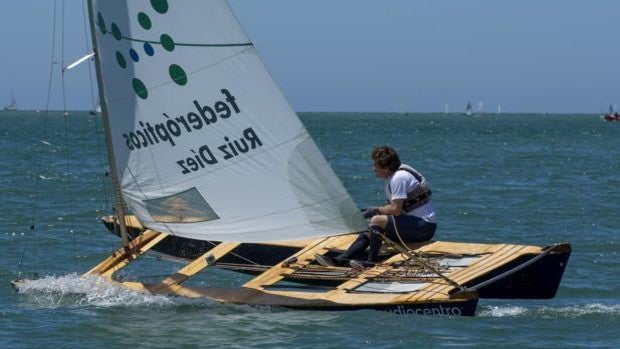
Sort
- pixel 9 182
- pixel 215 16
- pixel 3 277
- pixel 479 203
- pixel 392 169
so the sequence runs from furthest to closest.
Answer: pixel 9 182 < pixel 479 203 < pixel 3 277 < pixel 392 169 < pixel 215 16

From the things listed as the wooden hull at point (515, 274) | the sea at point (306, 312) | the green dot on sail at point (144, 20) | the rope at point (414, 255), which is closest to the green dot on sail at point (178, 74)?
the green dot on sail at point (144, 20)

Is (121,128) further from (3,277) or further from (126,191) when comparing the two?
(3,277)

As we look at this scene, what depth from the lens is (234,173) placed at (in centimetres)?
1274

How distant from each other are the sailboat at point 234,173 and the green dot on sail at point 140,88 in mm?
11

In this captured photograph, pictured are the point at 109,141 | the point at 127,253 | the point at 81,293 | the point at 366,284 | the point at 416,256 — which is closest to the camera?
the point at 366,284

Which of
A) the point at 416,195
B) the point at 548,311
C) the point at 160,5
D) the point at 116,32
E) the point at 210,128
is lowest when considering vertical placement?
the point at 548,311

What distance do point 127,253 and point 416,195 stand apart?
2768 millimetres

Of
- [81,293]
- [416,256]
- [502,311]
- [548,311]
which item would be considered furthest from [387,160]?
[81,293]

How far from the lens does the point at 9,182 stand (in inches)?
1200

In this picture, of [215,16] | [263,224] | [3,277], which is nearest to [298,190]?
[263,224]

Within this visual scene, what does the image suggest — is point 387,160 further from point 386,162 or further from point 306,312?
point 306,312

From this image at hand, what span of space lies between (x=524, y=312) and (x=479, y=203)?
12.9 metres

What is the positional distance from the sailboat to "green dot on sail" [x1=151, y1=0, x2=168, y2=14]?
12 mm

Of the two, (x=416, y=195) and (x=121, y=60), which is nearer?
(x=121, y=60)
